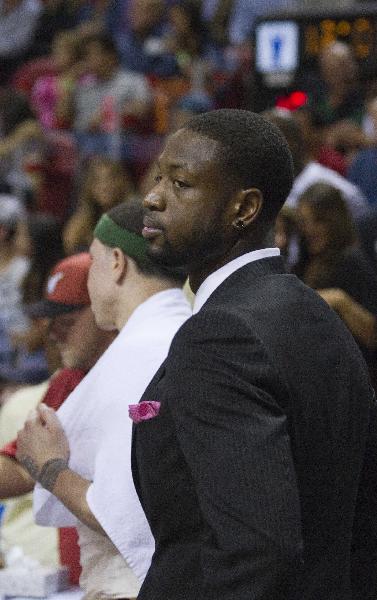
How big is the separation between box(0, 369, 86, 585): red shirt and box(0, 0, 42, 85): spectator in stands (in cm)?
774

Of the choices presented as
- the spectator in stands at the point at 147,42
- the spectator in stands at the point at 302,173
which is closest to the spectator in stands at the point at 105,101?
the spectator in stands at the point at 147,42

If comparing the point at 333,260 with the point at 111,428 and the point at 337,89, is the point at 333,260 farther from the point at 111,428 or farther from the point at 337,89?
the point at 337,89

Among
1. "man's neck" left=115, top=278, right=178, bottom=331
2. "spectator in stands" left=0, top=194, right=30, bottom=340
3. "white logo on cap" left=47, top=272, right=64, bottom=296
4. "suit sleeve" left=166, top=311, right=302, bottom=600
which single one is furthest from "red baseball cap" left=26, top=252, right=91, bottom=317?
"spectator in stands" left=0, top=194, right=30, bottom=340

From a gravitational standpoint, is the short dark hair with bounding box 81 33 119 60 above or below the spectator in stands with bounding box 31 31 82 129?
above

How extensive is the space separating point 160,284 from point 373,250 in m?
2.25

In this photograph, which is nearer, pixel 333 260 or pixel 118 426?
pixel 118 426

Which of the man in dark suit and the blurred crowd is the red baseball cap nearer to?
the blurred crowd

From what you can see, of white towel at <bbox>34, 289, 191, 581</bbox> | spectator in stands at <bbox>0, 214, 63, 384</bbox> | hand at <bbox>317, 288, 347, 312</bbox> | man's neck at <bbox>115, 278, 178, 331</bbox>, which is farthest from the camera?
spectator in stands at <bbox>0, 214, 63, 384</bbox>

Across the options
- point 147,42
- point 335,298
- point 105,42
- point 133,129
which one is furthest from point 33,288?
point 335,298

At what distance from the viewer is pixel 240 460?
71.9 inches

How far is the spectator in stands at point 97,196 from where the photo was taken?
6.70 m

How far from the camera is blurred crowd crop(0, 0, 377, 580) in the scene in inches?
178

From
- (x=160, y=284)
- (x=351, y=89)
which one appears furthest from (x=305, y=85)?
(x=160, y=284)

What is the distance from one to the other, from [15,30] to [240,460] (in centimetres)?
952
